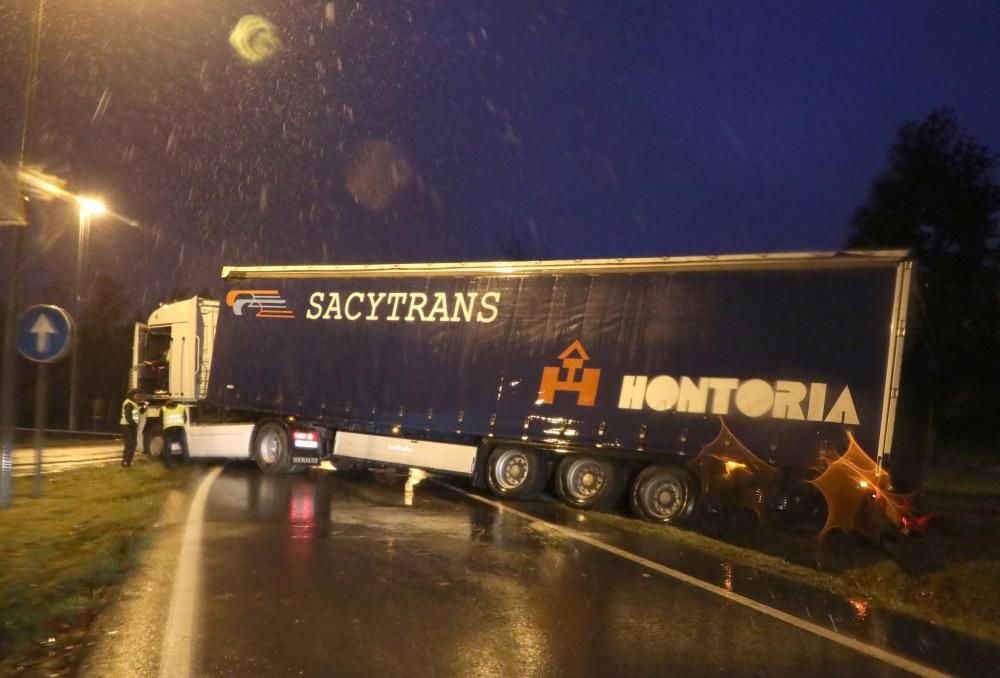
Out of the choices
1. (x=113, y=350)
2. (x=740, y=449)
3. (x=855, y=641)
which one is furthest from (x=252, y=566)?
(x=113, y=350)

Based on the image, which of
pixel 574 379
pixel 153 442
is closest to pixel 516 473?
pixel 574 379

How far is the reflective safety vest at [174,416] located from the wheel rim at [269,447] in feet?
7.23

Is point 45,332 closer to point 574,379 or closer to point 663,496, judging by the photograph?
point 574,379

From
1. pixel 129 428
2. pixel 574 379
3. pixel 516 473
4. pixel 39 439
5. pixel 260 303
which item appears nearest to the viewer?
pixel 39 439

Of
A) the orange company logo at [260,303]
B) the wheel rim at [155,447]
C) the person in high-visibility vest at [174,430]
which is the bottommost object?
the wheel rim at [155,447]

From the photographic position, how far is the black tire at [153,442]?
803 inches

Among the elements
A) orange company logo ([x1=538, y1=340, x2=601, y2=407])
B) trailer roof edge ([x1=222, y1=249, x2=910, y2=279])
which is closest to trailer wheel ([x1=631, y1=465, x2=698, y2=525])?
orange company logo ([x1=538, y1=340, x2=601, y2=407])

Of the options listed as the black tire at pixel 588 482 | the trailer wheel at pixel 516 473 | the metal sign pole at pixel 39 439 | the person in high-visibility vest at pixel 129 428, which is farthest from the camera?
the person in high-visibility vest at pixel 129 428

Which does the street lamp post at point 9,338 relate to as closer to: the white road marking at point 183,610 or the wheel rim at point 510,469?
the white road marking at point 183,610

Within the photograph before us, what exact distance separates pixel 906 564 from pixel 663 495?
3489 millimetres

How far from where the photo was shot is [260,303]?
1845 cm

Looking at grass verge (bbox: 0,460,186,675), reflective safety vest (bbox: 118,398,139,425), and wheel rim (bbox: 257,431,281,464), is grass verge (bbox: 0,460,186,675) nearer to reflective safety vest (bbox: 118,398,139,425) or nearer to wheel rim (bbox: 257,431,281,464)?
wheel rim (bbox: 257,431,281,464)

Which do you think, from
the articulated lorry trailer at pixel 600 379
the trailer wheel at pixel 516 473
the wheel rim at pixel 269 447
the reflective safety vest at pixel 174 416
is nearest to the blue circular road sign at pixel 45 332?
the articulated lorry trailer at pixel 600 379

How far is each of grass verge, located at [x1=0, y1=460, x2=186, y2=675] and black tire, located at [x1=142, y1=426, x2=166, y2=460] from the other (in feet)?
14.5
